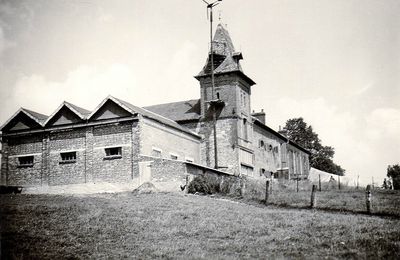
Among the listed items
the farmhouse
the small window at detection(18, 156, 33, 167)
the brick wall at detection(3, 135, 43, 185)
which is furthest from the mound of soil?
the small window at detection(18, 156, 33, 167)

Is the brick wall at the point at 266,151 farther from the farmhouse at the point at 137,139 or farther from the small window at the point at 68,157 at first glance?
the small window at the point at 68,157

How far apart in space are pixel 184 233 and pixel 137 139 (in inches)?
616

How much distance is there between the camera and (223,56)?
3972 centimetres

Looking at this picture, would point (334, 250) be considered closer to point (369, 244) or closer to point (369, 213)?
point (369, 244)

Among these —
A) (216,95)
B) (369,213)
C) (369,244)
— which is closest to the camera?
(369,244)

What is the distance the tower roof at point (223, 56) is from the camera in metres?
38.4

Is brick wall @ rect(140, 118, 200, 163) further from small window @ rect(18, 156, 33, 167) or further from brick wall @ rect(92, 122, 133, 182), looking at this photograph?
small window @ rect(18, 156, 33, 167)

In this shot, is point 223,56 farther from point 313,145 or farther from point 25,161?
point 313,145

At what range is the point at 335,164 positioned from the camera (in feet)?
258

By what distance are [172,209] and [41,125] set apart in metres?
17.4

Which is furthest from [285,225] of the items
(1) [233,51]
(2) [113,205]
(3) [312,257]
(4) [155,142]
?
(1) [233,51]

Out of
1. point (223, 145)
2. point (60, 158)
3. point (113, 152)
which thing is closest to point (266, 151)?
point (223, 145)

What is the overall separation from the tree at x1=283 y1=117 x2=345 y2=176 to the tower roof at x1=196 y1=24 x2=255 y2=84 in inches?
1524

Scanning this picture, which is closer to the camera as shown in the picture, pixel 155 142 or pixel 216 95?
pixel 155 142
